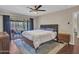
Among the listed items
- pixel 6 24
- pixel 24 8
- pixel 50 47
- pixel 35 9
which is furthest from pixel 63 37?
pixel 6 24

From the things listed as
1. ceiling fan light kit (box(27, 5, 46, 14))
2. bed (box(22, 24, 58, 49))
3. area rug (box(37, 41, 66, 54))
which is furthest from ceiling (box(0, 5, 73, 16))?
area rug (box(37, 41, 66, 54))

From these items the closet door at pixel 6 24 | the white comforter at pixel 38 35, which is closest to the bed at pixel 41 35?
the white comforter at pixel 38 35

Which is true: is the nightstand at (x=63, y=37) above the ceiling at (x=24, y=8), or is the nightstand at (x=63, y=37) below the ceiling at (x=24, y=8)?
below

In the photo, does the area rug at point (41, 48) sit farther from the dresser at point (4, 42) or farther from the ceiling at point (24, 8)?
the ceiling at point (24, 8)

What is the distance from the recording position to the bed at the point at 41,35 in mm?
1824

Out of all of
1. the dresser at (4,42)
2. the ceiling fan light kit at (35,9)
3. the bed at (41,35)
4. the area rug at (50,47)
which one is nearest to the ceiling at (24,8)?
the ceiling fan light kit at (35,9)

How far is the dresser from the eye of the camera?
5.75ft

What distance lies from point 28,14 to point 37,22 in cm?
23

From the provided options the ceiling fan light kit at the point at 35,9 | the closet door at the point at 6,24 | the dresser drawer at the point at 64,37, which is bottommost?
the dresser drawer at the point at 64,37

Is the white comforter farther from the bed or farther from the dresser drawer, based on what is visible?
the dresser drawer

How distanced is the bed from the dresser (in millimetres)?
302

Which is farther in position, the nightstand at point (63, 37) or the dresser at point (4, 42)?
the nightstand at point (63, 37)
